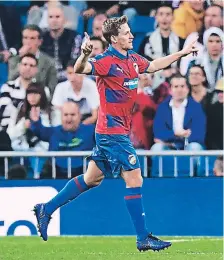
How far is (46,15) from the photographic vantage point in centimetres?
1337

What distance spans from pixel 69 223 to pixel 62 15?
10.2 feet

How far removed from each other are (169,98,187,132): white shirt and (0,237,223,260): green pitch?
2.36m

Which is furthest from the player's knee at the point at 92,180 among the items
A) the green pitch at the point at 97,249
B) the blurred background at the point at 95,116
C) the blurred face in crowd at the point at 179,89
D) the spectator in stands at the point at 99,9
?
the spectator in stands at the point at 99,9

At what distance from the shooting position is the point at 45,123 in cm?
1309

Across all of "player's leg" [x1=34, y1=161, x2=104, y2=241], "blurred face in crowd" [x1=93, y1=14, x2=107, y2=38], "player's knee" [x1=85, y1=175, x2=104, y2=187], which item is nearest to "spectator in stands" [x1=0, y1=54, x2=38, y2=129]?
"blurred face in crowd" [x1=93, y1=14, x2=107, y2=38]

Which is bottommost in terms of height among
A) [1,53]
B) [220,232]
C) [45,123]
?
[220,232]

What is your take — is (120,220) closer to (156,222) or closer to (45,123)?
(156,222)

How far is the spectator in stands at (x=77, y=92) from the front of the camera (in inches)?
518

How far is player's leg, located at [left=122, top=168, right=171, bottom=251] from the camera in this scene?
27.8ft

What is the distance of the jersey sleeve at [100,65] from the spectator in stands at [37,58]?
4529 mm

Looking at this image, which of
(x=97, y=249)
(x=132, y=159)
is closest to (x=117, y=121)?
(x=132, y=159)

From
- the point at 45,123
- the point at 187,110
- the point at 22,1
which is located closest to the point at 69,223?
the point at 45,123

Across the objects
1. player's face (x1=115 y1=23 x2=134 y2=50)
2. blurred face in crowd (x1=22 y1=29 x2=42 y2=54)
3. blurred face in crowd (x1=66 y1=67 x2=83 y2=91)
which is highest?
blurred face in crowd (x1=22 y1=29 x2=42 y2=54)

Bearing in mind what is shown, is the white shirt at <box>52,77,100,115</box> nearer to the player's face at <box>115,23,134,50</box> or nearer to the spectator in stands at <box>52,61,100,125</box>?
the spectator in stands at <box>52,61,100,125</box>
